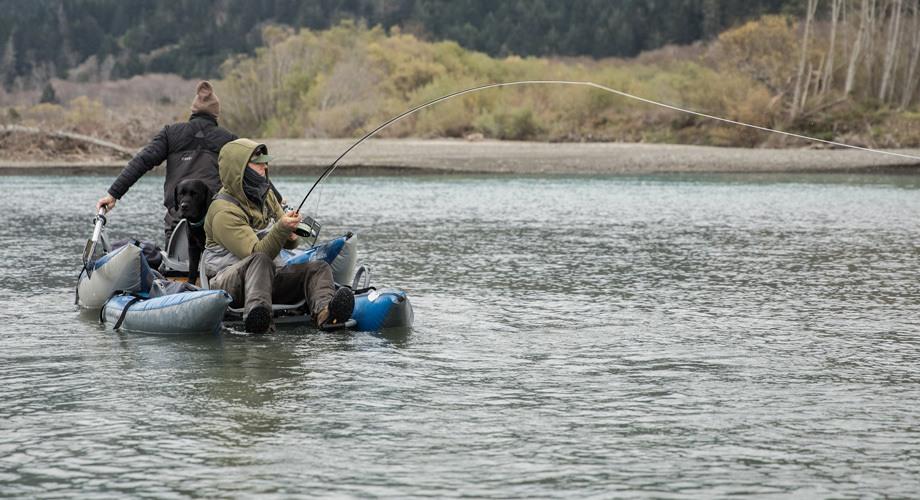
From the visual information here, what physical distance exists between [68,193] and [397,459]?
23495 mm

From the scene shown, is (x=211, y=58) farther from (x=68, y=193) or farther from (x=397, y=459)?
(x=397, y=459)

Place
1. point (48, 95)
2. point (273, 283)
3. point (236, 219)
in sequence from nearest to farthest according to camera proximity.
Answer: point (236, 219) → point (273, 283) → point (48, 95)

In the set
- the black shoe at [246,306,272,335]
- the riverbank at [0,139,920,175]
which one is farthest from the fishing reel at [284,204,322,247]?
the riverbank at [0,139,920,175]

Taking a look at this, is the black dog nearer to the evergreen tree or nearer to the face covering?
the face covering

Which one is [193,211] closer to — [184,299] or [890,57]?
[184,299]

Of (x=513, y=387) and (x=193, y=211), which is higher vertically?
(x=193, y=211)

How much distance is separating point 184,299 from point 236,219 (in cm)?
68

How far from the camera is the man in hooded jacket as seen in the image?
9.66 metres

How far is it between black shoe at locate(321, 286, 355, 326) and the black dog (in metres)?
1.49

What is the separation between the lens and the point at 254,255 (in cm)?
972

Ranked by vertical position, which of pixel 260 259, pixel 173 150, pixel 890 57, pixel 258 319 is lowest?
pixel 258 319

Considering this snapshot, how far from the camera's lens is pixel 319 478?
6.05 meters

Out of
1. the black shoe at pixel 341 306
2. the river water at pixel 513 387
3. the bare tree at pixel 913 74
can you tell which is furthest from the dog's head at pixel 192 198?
the bare tree at pixel 913 74

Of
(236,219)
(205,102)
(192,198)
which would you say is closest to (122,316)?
(236,219)
